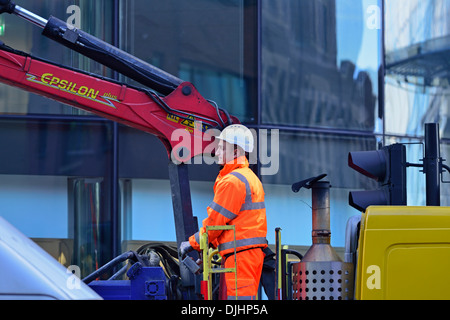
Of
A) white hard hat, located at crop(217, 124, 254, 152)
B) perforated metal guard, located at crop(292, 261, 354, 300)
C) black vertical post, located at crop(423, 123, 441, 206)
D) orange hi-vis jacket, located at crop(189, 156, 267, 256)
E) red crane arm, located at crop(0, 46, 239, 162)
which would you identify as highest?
red crane arm, located at crop(0, 46, 239, 162)

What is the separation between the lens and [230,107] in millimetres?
11672

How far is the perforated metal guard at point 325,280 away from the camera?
4559mm

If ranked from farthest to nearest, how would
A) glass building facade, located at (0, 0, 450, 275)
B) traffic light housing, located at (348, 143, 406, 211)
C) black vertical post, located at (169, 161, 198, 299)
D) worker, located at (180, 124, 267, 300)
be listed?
glass building facade, located at (0, 0, 450, 275), black vertical post, located at (169, 161, 198, 299), worker, located at (180, 124, 267, 300), traffic light housing, located at (348, 143, 406, 211)

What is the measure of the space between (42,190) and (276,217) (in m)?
3.67

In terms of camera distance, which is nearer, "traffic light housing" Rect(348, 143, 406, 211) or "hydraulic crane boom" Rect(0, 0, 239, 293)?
"traffic light housing" Rect(348, 143, 406, 211)

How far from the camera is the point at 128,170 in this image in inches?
442

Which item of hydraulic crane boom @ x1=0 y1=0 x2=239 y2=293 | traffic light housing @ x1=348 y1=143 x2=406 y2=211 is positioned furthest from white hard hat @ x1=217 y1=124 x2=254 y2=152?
traffic light housing @ x1=348 y1=143 x2=406 y2=211

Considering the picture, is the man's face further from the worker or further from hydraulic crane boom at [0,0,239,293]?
hydraulic crane boom at [0,0,239,293]

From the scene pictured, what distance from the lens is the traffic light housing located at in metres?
4.90

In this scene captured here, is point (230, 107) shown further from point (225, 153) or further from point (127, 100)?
point (225, 153)

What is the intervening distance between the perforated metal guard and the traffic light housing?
49cm

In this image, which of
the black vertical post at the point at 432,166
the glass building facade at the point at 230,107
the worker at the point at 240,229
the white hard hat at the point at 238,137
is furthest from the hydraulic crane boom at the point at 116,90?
the glass building facade at the point at 230,107
